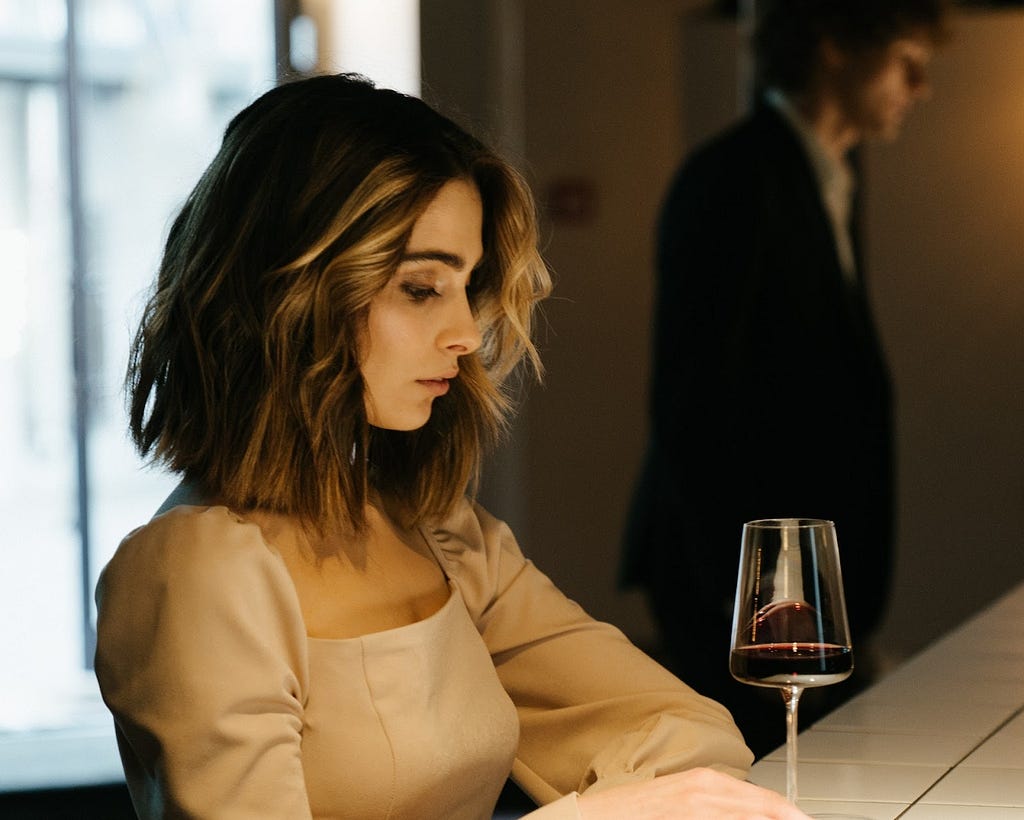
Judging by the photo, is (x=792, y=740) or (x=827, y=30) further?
(x=827, y=30)

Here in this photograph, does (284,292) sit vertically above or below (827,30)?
below

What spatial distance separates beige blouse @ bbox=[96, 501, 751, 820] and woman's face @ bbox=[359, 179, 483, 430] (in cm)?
18

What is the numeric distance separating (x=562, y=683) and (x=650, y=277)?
4.07 meters

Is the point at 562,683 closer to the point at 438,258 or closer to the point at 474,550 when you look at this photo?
the point at 474,550

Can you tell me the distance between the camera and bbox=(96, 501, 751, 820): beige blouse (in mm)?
A: 1190

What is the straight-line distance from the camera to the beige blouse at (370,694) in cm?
119

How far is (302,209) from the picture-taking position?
1.31 metres

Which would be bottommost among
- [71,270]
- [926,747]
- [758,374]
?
[926,747]

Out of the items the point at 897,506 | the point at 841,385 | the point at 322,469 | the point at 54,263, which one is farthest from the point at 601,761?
the point at 897,506

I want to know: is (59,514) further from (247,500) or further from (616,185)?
(247,500)

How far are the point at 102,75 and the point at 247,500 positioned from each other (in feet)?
9.33

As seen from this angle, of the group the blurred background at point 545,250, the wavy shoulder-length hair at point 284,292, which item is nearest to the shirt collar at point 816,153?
the blurred background at point 545,250

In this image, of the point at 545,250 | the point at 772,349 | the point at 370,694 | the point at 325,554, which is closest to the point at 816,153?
the point at 772,349

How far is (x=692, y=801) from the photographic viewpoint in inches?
47.1
